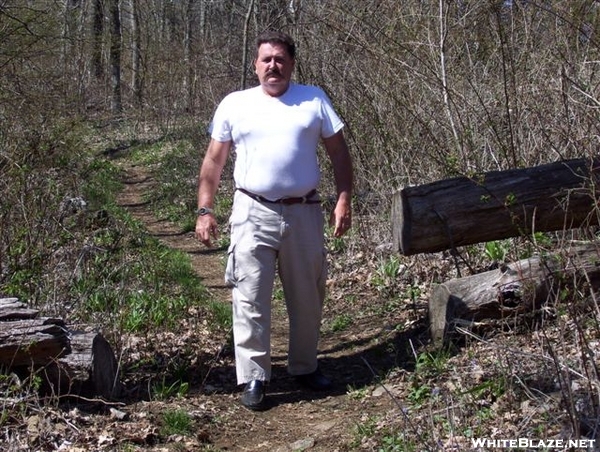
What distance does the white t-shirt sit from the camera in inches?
205

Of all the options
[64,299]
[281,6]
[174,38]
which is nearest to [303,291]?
[64,299]

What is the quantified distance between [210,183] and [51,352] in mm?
1340

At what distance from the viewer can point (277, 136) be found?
5191 millimetres

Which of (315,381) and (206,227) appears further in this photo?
(315,381)

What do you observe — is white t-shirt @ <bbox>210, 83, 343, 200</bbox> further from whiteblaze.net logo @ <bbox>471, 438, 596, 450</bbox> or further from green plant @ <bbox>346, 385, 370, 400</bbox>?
whiteblaze.net logo @ <bbox>471, 438, 596, 450</bbox>

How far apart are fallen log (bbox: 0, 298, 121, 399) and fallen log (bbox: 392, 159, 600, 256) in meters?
2.03

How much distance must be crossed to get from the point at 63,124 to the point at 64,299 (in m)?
4.17

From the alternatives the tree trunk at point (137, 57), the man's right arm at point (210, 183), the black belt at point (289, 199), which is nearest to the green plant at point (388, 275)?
the black belt at point (289, 199)

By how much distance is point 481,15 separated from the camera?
8367 mm

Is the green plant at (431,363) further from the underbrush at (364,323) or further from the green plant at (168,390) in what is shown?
the green plant at (168,390)

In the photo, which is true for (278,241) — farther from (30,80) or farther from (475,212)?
(30,80)

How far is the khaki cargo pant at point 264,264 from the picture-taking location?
5.26 meters

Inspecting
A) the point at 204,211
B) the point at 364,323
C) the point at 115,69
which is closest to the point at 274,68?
the point at 204,211

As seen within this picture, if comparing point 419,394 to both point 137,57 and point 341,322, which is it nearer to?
point 341,322
